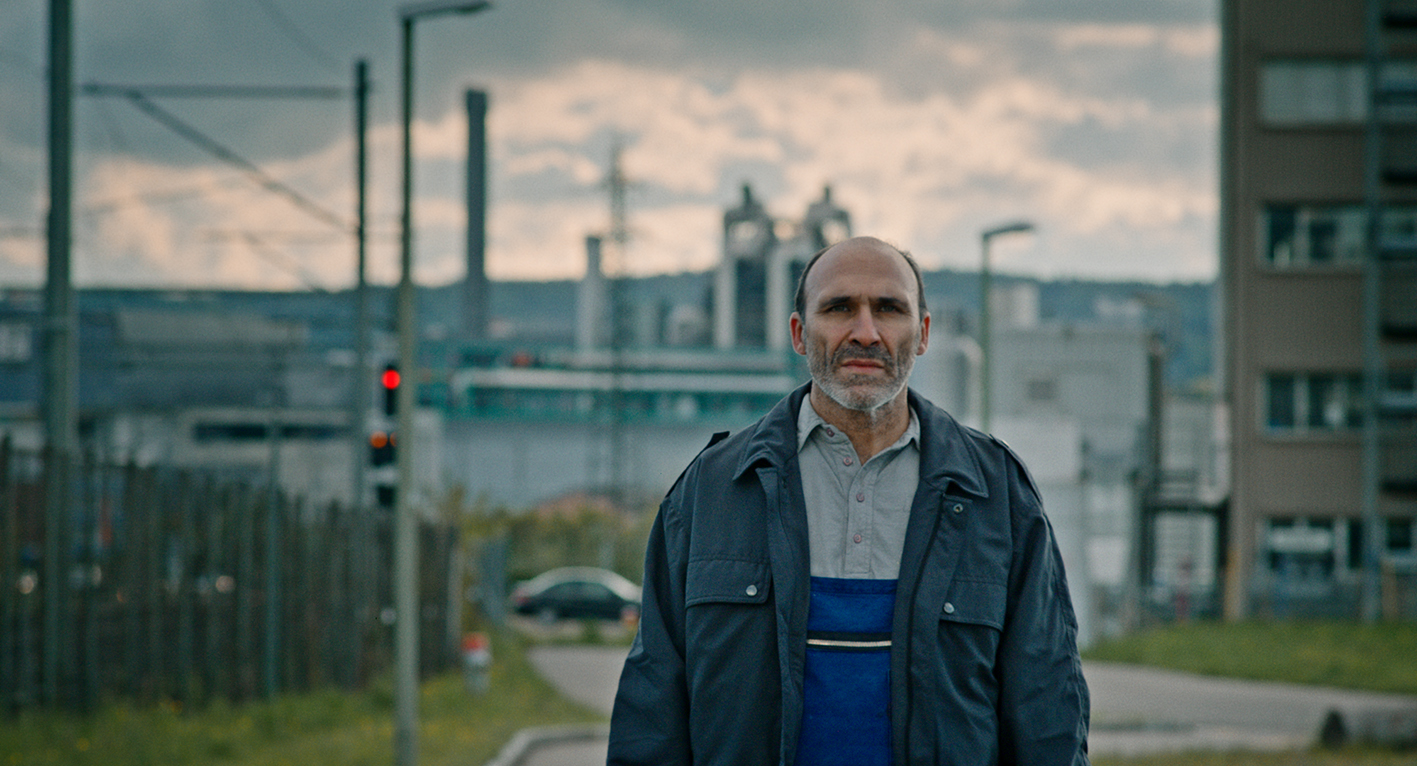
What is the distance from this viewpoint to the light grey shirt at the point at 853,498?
3.27 metres

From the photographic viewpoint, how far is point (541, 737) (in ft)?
50.5

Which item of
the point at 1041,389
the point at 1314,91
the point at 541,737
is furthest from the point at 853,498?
the point at 1041,389

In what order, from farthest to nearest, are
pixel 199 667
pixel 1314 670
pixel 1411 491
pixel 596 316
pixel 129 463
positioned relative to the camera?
1. pixel 596 316
2. pixel 1411 491
3. pixel 1314 670
4. pixel 199 667
5. pixel 129 463

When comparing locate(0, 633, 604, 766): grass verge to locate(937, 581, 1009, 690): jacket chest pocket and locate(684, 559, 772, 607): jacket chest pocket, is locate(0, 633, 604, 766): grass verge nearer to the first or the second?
locate(684, 559, 772, 607): jacket chest pocket

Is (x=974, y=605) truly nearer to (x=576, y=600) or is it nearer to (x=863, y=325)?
(x=863, y=325)

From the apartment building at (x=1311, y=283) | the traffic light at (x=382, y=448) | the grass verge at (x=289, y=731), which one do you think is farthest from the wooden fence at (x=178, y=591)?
the apartment building at (x=1311, y=283)

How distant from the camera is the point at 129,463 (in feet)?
40.9

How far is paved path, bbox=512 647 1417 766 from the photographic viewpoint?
49.1 ft

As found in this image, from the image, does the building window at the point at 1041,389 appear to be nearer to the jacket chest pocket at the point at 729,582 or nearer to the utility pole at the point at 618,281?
the utility pole at the point at 618,281

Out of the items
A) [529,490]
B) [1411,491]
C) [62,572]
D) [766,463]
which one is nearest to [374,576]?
[62,572]

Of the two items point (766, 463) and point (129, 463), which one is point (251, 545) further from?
point (766, 463)

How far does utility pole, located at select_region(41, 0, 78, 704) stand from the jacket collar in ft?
27.7

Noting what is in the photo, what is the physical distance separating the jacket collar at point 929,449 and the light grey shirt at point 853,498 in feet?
0.10

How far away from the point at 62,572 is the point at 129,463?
1416 mm
